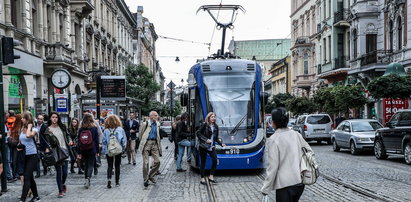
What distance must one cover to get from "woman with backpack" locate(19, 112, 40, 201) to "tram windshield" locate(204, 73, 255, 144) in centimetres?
568

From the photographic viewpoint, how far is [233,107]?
1502 cm

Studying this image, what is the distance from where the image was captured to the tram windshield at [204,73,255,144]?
1480 centimetres

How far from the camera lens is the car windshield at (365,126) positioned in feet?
73.1

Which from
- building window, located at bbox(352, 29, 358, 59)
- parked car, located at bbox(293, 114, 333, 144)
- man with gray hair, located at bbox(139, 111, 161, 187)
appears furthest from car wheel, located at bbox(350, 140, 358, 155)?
building window, located at bbox(352, 29, 358, 59)

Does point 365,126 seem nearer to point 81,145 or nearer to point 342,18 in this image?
point 81,145

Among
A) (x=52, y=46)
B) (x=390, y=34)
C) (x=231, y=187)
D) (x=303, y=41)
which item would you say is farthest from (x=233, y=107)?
(x=303, y=41)

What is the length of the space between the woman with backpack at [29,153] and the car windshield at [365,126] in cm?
1517

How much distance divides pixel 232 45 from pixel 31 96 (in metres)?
102

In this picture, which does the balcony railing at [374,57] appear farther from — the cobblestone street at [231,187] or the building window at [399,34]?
the cobblestone street at [231,187]

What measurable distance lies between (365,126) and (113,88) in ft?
43.4

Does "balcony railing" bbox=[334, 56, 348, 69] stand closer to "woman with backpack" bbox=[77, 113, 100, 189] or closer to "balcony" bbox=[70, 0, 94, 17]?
"balcony" bbox=[70, 0, 94, 17]

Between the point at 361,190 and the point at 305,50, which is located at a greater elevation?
the point at 305,50

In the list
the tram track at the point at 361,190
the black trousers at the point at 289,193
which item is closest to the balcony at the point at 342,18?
the tram track at the point at 361,190

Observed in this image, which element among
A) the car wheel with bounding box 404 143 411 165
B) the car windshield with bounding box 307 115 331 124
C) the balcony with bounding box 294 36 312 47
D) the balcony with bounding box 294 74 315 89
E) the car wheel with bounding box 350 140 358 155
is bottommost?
the car wheel with bounding box 350 140 358 155
